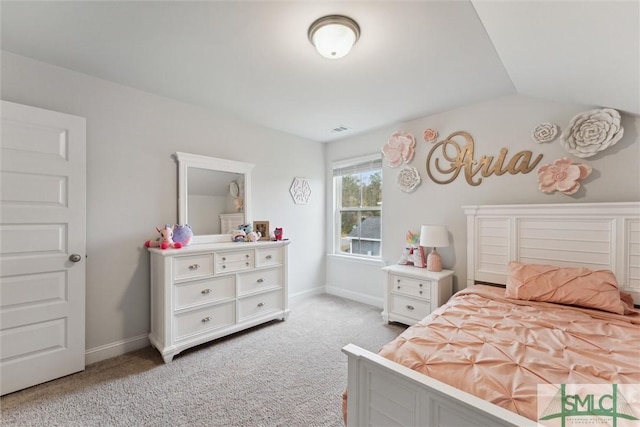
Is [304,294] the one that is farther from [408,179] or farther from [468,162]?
[468,162]

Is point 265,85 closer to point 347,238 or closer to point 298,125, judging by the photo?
point 298,125

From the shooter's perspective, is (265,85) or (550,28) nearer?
(550,28)

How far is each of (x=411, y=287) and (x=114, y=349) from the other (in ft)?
9.36

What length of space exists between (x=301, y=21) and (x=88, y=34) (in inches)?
55.3

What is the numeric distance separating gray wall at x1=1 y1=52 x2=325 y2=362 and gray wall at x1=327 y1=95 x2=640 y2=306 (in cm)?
221

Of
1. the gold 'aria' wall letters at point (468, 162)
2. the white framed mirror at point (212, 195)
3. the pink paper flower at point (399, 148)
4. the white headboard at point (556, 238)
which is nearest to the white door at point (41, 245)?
the white framed mirror at point (212, 195)

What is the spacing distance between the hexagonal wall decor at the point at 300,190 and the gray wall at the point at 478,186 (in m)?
0.69

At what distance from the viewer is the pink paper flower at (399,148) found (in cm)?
323

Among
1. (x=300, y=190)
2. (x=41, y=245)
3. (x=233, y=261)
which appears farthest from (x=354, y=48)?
(x=41, y=245)

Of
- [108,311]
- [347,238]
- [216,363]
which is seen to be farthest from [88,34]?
[347,238]

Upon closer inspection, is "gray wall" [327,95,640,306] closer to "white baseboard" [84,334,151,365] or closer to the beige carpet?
the beige carpet

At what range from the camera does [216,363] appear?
7.31 feet

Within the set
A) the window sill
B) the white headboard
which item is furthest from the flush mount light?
the window sill

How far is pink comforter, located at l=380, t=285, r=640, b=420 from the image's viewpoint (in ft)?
3.50
